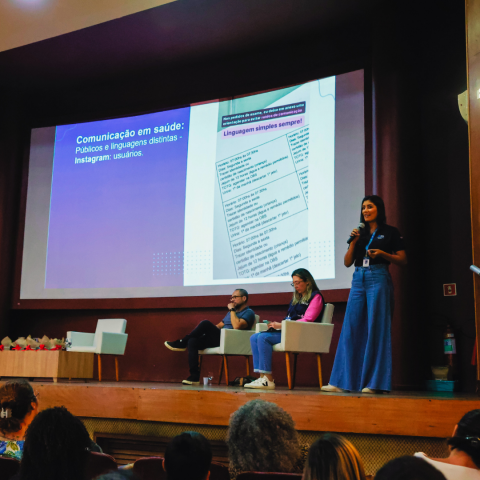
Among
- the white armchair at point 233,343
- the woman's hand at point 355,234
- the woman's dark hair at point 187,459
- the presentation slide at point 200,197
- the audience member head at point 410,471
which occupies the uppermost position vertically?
the presentation slide at point 200,197

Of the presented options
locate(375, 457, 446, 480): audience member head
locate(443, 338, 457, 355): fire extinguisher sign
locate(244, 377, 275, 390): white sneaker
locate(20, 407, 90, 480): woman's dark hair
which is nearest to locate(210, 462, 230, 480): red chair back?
locate(20, 407, 90, 480): woman's dark hair

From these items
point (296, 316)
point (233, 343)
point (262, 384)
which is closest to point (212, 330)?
point (233, 343)

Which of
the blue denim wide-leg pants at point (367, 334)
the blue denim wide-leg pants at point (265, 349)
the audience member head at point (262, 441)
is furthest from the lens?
the blue denim wide-leg pants at point (265, 349)

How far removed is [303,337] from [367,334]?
0.73m

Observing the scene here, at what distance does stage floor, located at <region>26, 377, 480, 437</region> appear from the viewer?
271 cm

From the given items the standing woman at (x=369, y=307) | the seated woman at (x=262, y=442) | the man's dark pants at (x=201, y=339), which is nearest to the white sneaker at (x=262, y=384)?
the standing woman at (x=369, y=307)

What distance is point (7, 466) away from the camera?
174 cm

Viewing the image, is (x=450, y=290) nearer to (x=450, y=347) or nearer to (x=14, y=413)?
(x=450, y=347)

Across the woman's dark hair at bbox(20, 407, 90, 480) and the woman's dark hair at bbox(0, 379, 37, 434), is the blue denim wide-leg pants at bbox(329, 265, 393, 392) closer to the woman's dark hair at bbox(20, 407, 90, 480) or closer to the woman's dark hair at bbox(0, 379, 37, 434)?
the woman's dark hair at bbox(0, 379, 37, 434)

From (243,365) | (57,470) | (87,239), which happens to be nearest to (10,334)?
(87,239)

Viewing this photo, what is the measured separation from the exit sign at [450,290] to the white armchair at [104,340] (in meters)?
3.14

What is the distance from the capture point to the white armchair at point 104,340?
5430mm

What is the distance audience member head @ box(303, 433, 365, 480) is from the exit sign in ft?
13.2

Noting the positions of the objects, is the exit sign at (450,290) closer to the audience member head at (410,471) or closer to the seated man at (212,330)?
the seated man at (212,330)
